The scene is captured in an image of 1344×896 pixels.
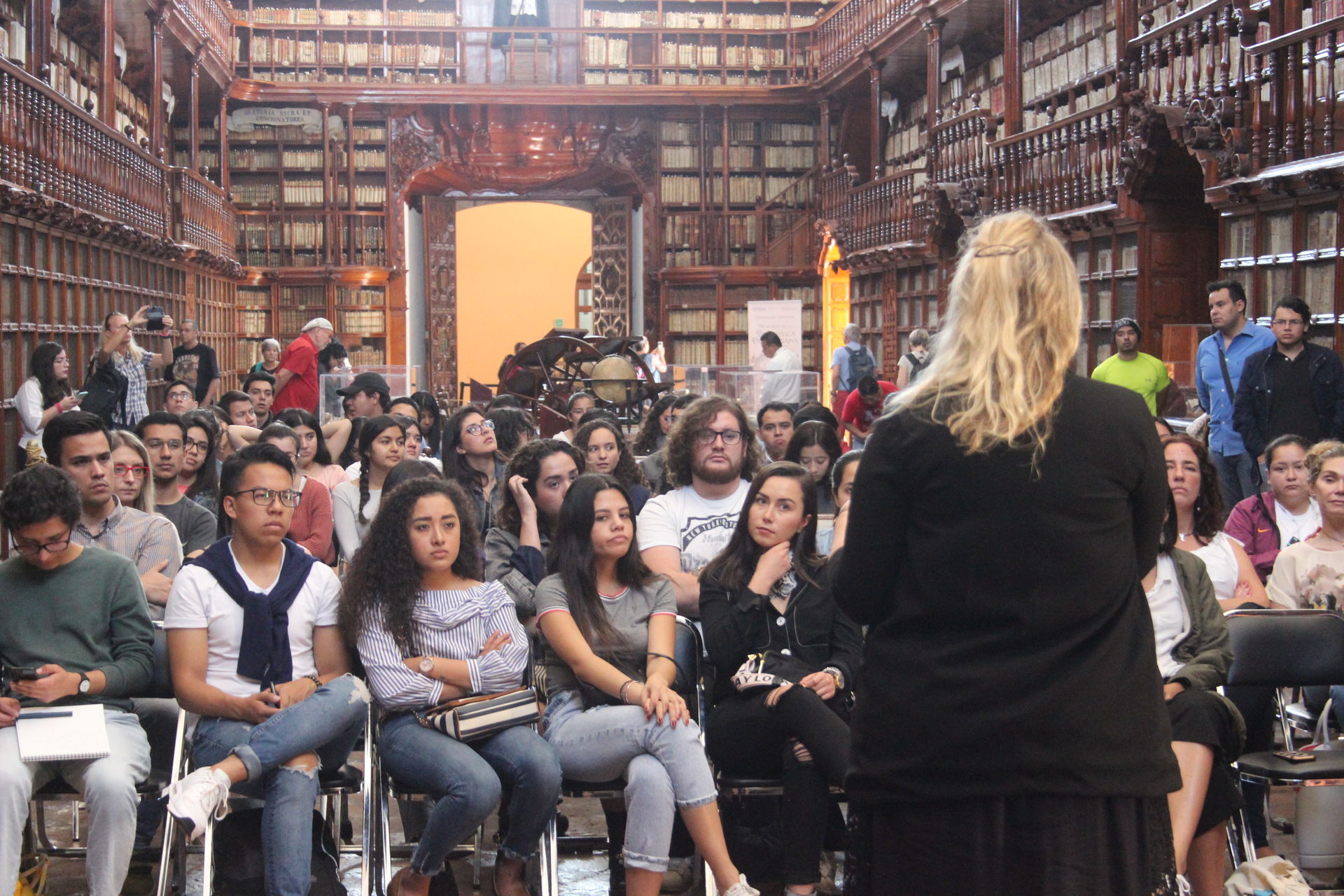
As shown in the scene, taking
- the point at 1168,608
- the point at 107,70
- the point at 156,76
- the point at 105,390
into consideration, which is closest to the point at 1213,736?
the point at 1168,608

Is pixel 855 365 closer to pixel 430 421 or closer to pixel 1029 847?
pixel 430 421

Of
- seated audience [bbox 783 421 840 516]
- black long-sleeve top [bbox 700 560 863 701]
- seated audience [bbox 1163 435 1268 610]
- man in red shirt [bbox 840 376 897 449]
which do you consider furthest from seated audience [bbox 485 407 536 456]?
man in red shirt [bbox 840 376 897 449]

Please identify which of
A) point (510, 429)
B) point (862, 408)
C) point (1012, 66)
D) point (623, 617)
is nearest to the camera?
point (623, 617)

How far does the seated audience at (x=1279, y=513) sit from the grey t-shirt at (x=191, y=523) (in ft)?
10.4

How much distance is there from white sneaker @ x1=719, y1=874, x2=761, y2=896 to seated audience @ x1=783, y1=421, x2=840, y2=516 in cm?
211

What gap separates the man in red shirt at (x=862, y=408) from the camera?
329 inches

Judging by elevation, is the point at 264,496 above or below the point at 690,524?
above

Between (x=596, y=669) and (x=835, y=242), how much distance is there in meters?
13.2

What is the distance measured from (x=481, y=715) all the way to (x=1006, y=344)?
1.78m

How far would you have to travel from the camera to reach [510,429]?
17.5 feet

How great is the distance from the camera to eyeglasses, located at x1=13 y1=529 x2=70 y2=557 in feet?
10.2

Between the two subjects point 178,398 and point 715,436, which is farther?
point 178,398

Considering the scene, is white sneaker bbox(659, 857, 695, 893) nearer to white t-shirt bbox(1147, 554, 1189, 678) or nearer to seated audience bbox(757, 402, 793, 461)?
white t-shirt bbox(1147, 554, 1189, 678)

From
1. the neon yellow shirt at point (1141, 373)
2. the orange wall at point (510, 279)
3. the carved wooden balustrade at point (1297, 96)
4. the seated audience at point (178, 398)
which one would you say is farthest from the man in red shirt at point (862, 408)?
the orange wall at point (510, 279)
